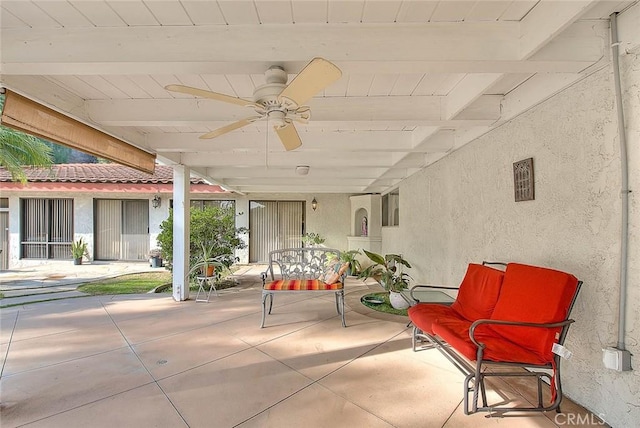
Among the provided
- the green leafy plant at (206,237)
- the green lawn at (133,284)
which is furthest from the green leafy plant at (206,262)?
the green lawn at (133,284)

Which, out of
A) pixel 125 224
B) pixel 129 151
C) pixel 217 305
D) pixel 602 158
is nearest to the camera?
pixel 602 158

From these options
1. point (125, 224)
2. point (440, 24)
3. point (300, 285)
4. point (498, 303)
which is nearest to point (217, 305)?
point (300, 285)

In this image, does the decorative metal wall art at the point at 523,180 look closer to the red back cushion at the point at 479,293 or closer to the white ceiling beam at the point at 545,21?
the red back cushion at the point at 479,293

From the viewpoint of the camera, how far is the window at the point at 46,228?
31.8ft

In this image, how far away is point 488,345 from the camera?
232 cm

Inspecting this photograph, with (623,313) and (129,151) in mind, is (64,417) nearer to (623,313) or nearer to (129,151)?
(129,151)

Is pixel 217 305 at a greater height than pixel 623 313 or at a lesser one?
lesser

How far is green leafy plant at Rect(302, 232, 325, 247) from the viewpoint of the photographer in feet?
33.3

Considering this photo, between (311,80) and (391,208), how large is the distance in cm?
775

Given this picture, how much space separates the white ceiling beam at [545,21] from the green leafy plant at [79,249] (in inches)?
477

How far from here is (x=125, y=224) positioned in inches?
403

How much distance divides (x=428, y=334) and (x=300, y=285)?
2001mm

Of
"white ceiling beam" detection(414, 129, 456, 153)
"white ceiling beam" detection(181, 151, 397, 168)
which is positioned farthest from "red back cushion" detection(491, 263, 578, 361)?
"white ceiling beam" detection(181, 151, 397, 168)

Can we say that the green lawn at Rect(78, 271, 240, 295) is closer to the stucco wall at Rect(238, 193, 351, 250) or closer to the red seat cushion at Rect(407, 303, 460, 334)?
the stucco wall at Rect(238, 193, 351, 250)
